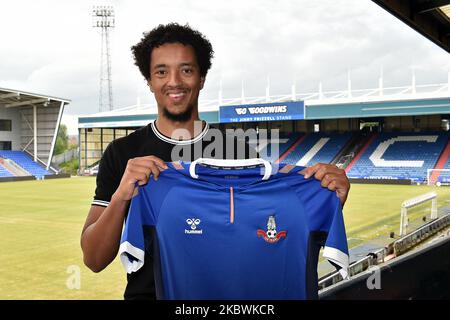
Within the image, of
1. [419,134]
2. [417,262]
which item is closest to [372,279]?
[417,262]

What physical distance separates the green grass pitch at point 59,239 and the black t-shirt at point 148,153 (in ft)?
12.4

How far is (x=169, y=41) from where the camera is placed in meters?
2.34

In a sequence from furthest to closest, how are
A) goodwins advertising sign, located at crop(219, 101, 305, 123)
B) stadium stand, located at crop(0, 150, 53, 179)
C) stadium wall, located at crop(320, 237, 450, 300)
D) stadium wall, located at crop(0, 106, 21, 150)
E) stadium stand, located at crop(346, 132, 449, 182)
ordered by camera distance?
stadium wall, located at crop(0, 106, 21, 150) → stadium stand, located at crop(0, 150, 53, 179) → goodwins advertising sign, located at crop(219, 101, 305, 123) → stadium stand, located at crop(346, 132, 449, 182) → stadium wall, located at crop(320, 237, 450, 300)

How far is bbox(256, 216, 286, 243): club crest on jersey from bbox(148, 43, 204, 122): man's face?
743mm

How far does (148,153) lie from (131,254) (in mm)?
547

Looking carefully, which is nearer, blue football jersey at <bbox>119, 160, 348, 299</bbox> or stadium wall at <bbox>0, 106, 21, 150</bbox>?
blue football jersey at <bbox>119, 160, 348, 299</bbox>

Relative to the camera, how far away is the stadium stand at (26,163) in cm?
3262

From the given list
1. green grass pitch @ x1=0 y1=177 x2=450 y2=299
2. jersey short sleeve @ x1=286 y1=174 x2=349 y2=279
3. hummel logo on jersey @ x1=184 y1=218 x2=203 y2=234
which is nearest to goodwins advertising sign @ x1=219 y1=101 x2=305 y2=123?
green grass pitch @ x1=0 y1=177 x2=450 y2=299

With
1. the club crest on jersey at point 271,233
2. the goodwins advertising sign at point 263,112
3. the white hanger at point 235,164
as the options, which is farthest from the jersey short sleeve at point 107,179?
the goodwins advertising sign at point 263,112

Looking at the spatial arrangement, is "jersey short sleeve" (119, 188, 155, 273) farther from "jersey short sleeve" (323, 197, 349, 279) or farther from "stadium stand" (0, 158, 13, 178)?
"stadium stand" (0, 158, 13, 178)

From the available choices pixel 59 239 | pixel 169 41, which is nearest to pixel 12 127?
pixel 59 239

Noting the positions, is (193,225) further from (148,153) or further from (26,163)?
(26,163)

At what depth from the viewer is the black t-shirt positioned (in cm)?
209

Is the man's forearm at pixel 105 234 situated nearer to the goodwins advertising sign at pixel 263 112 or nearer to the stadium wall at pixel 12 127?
the goodwins advertising sign at pixel 263 112
